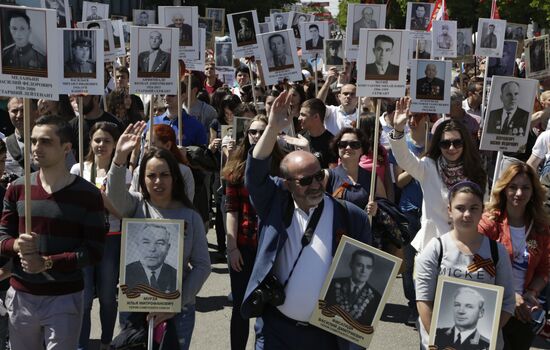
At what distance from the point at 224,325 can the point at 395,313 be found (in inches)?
63.0

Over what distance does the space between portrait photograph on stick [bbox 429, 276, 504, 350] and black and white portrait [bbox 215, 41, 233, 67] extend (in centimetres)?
1156

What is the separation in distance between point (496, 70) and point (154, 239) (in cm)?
1038

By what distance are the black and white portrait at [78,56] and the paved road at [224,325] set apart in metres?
2.13

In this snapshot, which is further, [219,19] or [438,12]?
[219,19]

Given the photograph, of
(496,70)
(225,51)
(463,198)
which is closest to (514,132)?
(463,198)

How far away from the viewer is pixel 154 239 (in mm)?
4551

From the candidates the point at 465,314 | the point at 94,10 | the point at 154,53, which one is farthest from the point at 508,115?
the point at 94,10

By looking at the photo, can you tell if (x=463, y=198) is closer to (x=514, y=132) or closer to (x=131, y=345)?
(x=131, y=345)

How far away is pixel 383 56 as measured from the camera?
6.57 metres

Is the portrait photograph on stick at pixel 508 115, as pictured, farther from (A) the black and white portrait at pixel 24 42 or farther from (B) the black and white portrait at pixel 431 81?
(A) the black and white portrait at pixel 24 42

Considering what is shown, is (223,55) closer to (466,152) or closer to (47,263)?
(466,152)

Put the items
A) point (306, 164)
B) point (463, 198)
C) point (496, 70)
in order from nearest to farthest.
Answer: point (306, 164)
point (463, 198)
point (496, 70)

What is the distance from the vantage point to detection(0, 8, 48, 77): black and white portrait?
4633 millimetres

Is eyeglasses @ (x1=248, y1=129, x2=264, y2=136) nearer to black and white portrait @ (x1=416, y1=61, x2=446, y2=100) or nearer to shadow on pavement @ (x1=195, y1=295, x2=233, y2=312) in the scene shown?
shadow on pavement @ (x1=195, y1=295, x2=233, y2=312)
